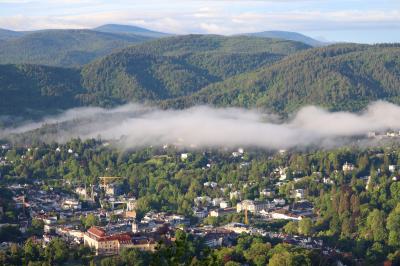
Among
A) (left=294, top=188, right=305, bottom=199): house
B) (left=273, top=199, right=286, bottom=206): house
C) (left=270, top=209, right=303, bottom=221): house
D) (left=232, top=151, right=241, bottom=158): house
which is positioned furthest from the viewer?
(left=232, top=151, right=241, bottom=158): house

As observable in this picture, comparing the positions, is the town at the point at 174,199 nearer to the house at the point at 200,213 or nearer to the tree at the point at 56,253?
the house at the point at 200,213

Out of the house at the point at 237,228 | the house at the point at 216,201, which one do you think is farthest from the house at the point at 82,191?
the house at the point at 237,228

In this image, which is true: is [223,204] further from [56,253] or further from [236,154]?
[56,253]

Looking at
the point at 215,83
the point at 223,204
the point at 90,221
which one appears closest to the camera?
the point at 90,221

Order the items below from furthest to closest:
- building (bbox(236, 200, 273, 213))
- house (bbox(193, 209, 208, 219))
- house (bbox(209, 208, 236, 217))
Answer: building (bbox(236, 200, 273, 213)), house (bbox(193, 209, 208, 219)), house (bbox(209, 208, 236, 217))

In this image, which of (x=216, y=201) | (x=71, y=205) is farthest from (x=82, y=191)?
(x=216, y=201)

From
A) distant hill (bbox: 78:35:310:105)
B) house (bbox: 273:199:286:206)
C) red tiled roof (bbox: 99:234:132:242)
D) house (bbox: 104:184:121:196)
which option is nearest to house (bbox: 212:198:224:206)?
house (bbox: 273:199:286:206)

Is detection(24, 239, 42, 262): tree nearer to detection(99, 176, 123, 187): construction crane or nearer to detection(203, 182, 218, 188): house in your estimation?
detection(203, 182, 218, 188): house
